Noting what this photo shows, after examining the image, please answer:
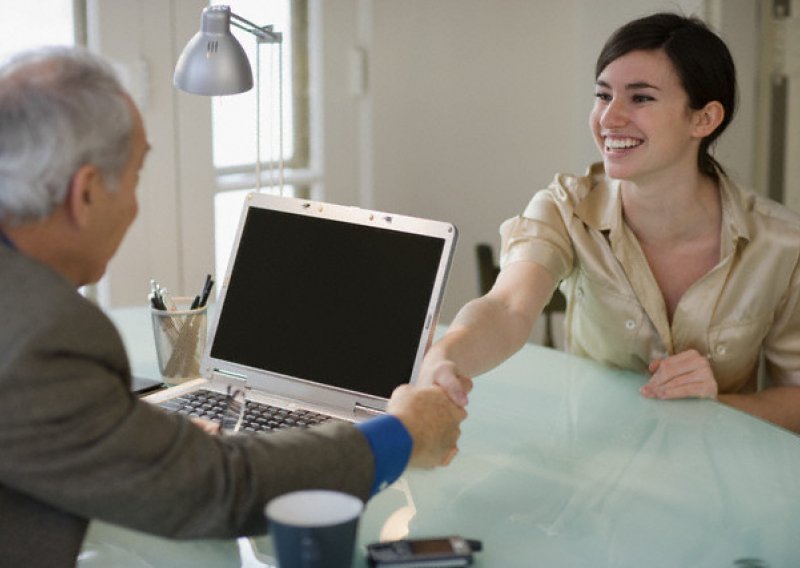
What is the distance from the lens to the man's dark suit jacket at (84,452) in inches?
39.6

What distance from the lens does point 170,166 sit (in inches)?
122

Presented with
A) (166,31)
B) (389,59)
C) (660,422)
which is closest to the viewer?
(660,422)

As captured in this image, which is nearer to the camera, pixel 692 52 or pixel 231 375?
pixel 231 375

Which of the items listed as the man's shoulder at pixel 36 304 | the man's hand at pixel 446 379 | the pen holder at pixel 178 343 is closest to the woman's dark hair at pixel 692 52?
the man's hand at pixel 446 379

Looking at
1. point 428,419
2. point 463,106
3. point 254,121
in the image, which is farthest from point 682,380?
point 463,106

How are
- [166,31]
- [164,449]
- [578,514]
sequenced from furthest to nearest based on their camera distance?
[166,31] → [578,514] → [164,449]

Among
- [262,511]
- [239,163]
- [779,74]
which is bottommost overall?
[262,511]

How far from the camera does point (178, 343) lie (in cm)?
187

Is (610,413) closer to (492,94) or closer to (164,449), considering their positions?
(164,449)

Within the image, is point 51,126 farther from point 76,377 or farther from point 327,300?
point 327,300

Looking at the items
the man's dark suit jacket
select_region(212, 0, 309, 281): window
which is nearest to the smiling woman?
the man's dark suit jacket

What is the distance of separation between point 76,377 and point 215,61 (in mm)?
989

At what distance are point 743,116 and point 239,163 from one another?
1.56m

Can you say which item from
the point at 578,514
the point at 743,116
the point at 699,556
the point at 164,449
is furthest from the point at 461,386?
the point at 743,116
